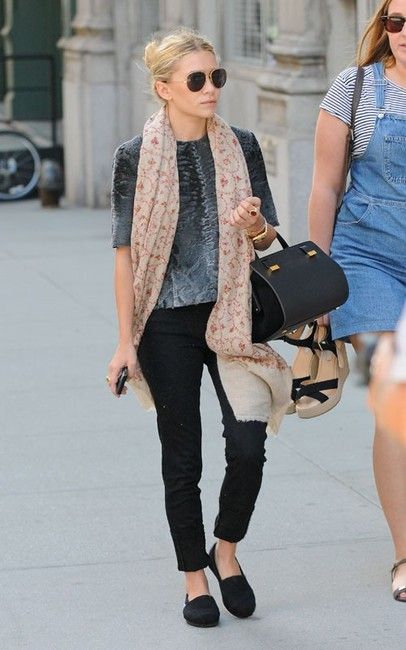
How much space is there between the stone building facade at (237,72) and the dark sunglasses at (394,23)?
6.99 feet

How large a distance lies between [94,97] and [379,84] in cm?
1230

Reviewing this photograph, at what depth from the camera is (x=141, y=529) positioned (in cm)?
562

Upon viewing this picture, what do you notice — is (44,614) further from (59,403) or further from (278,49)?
(278,49)

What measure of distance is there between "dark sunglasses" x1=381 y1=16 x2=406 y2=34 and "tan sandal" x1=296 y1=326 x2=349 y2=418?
38.7 inches

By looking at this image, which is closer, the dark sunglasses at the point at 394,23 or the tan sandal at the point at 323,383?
the dark sunglasses at the point at 394,23

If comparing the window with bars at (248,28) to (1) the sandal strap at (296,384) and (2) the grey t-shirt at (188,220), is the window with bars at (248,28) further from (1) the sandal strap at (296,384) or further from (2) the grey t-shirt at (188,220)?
(2) the grey t-shirt at (188,220)

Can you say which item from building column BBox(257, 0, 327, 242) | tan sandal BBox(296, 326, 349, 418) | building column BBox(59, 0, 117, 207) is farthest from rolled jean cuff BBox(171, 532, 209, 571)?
building column BBox(59, 0, 117, 207)

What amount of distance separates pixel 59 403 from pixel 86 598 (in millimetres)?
2907

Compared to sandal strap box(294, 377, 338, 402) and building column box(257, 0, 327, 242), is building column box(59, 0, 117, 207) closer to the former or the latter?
building column box(257, 0, 327, 242)

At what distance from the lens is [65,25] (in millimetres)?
19078

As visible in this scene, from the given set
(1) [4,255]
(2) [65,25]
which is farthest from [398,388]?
(2) [65,25]

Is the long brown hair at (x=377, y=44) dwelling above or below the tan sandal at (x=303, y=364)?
above

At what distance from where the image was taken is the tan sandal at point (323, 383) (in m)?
4.88

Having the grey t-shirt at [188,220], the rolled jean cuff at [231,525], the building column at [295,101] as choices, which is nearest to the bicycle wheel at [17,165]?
the building column at [295,101]
